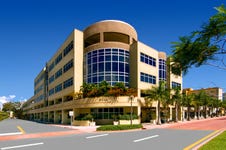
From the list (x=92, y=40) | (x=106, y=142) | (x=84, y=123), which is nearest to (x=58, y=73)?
(x=92, y=40)

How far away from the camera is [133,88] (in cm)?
4669

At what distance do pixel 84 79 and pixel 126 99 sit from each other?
37.7 ft

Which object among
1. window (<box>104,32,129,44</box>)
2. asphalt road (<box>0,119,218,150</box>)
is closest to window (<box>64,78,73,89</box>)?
window (<box>104,32,129,44</box>)

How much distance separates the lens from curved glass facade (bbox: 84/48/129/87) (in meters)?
47.0

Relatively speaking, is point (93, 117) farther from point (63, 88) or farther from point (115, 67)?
point (63, 88)

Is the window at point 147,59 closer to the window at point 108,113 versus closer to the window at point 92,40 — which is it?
the window at point 92,40

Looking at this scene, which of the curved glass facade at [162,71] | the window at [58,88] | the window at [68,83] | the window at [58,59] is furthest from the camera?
the window at [58,59]

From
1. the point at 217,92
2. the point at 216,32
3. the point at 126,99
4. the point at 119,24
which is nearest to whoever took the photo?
the point at 216,32

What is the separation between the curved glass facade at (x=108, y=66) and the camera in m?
47.0

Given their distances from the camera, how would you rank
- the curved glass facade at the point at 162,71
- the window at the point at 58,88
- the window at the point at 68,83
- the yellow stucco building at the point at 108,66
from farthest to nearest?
the window at the point at 58,88
the curved glass facade at the point at 162,71
the window at the point at 68,83
the yellow stucco building at the point at 108,66

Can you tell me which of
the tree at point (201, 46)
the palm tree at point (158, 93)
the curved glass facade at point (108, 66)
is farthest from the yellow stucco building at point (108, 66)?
the tree at point (201, 46)

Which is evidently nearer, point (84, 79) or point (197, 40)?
point (197, 40)

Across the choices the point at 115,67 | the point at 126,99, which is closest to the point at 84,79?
the point at 115,67

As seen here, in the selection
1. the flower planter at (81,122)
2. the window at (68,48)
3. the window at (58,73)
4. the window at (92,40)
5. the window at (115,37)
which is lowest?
the flower planter at (81,122)
